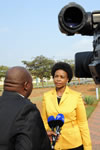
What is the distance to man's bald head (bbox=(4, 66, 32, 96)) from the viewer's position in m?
1.60

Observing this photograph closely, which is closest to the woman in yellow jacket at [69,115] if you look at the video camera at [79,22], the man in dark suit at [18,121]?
the man in dark suit at [18,121]

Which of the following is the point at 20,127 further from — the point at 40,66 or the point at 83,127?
the point at 40,66

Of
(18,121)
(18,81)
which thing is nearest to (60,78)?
(18,81)

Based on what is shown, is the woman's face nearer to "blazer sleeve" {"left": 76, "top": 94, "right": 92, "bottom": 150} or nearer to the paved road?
"blazer sleeve" {"left": 76, "top": 94, "right": 92, "bottom": 150}

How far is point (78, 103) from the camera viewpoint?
256cm

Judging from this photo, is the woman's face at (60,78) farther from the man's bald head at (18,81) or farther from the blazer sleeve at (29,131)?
the blazer sleeve at (29,131)

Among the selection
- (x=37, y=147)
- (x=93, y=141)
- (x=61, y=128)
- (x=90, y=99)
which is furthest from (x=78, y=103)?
(x=90, y=99)

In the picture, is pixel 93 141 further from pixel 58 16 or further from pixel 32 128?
pixel 58 16

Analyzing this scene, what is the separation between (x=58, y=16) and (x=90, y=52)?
0.97 feet

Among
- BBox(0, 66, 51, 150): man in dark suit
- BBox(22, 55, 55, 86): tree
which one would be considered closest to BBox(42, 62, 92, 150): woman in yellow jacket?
BBox(0, 66, 51, 150): man in dark suit

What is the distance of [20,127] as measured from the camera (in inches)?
53.8

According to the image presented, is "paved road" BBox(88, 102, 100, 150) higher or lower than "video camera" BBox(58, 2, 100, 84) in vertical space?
lower

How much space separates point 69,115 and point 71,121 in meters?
0.08

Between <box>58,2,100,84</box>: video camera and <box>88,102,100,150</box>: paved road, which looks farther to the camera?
<box>88,102,100,150</box>: paved road
